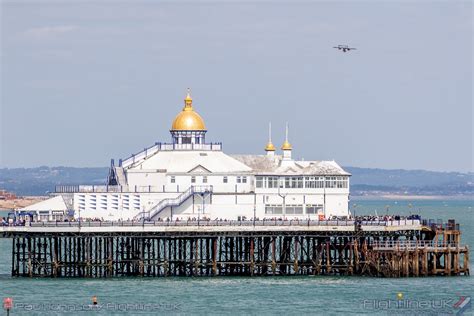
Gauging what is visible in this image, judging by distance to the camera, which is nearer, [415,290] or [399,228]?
[415,290]

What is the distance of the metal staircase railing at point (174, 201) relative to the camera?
125562 mm

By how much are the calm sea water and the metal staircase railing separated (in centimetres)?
1354

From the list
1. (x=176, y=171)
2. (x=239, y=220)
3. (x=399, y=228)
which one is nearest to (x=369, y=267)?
(x=399, y=228)

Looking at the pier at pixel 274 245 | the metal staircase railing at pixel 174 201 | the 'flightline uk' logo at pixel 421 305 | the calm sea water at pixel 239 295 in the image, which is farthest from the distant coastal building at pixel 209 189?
the 'flightline uk' logo at pixel 421 305

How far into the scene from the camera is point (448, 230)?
11469 cm

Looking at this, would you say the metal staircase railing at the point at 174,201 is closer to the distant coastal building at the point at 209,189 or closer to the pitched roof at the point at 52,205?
the distant coastal building at the point at 209,189

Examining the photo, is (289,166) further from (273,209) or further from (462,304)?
(462,304)

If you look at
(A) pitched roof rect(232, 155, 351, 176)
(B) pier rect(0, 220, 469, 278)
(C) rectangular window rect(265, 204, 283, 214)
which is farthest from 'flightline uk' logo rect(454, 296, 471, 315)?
(A) pitched roof rect(232, 155, 351, 176)

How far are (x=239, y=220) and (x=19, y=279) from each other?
17.1 metres

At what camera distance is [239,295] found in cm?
10325

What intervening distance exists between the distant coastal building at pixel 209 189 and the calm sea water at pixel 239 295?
47.0 ft

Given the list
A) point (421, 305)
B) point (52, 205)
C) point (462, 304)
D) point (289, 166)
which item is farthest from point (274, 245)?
point (52, 205)

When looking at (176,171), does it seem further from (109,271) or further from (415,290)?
(415,290)

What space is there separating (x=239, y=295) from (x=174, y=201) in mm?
24890
